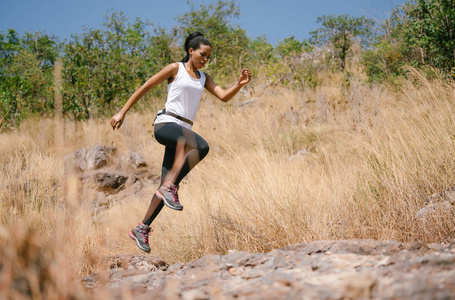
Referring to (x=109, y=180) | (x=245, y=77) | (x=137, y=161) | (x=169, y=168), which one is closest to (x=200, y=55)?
(x=245, y=77)

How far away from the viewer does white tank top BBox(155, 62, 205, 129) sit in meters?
3.57

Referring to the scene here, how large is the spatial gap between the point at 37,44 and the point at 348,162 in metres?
37.0

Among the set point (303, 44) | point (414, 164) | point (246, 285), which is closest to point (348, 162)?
point (414, 164)

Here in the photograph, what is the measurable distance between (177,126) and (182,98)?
1.04 feet

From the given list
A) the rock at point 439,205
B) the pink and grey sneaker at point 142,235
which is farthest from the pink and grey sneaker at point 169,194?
the rock at point 439,205

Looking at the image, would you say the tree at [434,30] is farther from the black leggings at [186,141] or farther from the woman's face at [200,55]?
the black leggings at [186,141]

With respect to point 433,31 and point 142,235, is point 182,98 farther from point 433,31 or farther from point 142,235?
point 433,31

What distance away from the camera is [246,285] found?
1.71 metres

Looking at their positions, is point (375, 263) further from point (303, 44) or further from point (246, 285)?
point (303, 44)

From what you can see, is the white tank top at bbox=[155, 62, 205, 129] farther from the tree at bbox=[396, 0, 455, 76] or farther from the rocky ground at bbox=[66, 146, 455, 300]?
the tree at bbox=[396, 0, 455, 76]

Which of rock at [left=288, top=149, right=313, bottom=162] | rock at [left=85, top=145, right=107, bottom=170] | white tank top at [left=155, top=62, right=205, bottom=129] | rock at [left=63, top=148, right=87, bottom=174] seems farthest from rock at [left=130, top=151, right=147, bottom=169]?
white tank top at [left=155, top=62, right=205, bottom=129]

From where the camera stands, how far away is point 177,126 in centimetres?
346

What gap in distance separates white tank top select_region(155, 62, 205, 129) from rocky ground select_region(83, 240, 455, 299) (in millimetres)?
1483

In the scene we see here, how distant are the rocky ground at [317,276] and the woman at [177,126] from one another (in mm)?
805
